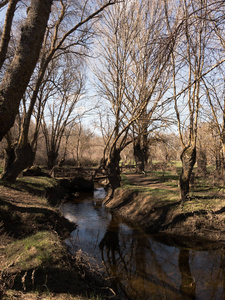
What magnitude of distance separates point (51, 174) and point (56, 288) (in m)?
14.4

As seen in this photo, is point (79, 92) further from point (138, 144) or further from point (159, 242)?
Result: point (159, 242)

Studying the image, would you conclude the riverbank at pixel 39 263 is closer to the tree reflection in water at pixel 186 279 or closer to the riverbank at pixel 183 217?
the tree reflection in water at pixel 186 279

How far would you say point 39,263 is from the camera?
3.89 m

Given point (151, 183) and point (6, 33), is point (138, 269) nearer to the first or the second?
point (6, 33)

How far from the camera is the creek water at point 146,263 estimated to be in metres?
4.39

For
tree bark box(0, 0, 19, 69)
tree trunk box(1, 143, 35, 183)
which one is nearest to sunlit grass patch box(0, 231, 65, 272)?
tree bark box(0, 0, 19, 69)

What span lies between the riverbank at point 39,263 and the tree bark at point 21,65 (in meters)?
2.41

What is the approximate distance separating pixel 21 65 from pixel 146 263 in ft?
18.3

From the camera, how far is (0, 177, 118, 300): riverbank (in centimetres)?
309

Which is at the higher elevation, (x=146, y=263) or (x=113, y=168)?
(x=113, y=168)

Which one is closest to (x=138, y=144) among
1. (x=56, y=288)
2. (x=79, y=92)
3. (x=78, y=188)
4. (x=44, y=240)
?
(x=78, y=188)

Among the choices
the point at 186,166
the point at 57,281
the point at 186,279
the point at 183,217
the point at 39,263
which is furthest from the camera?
the point at 186,166

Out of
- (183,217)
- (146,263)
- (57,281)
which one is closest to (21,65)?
(57,281)

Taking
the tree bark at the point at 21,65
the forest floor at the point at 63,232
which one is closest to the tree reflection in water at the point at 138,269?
the forest floor at the point at 63,232
